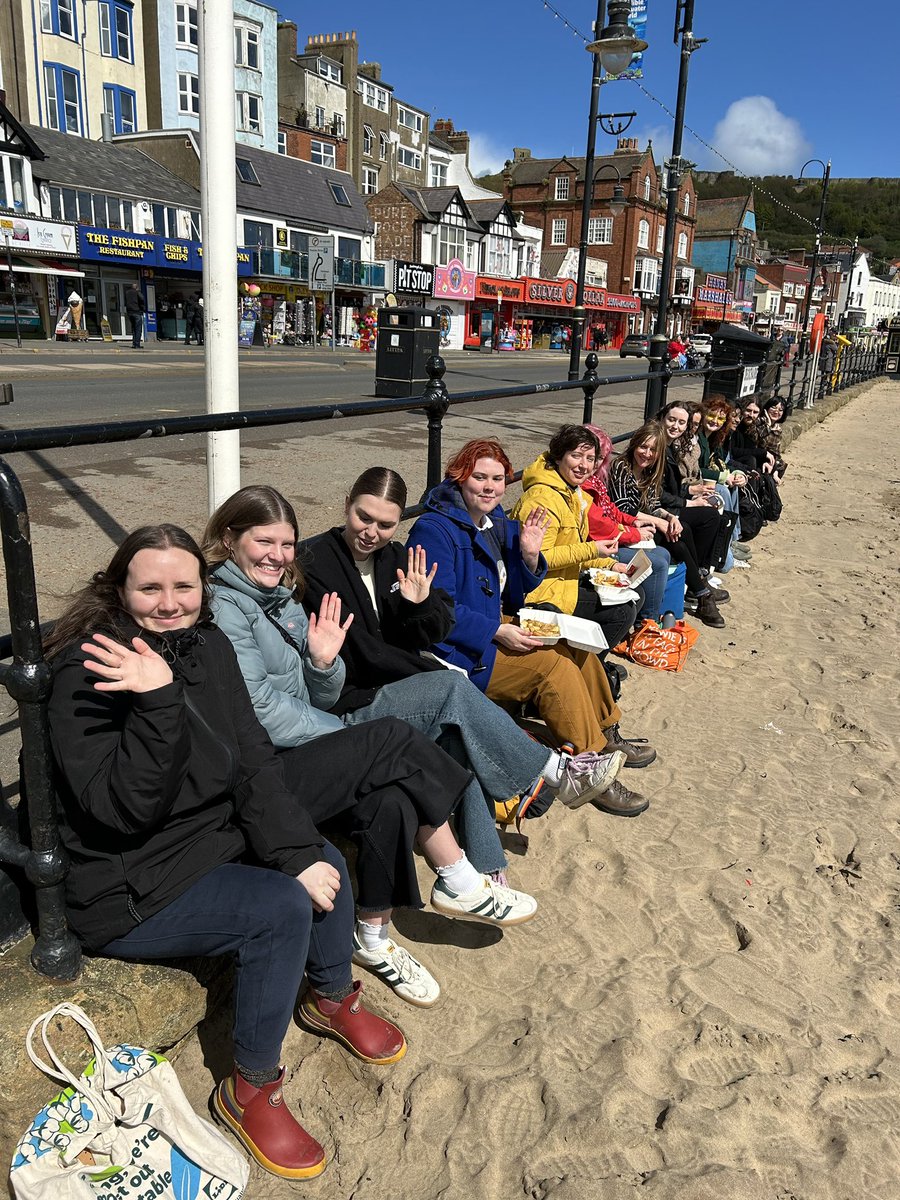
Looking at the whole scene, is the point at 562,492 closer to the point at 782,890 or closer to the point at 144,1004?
the point at 782,890

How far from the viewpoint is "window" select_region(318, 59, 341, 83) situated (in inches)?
2062

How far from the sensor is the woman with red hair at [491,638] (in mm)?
3371

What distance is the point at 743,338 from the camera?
457 inches

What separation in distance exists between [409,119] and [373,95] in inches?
164

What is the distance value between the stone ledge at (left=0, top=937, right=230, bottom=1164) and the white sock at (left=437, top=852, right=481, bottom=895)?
2.27 feet

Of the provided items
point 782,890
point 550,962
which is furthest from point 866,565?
point 550,962

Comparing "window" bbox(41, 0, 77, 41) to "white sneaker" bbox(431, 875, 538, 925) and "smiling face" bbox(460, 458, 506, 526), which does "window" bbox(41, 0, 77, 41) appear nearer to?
"smiling face" bbox(460, 458, 506, 526)

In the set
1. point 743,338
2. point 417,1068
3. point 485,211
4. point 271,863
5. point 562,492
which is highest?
point 485,211

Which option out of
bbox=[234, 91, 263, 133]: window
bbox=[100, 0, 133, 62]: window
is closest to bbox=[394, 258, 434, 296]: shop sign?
bbox=[234, 91, 263, 133]: window

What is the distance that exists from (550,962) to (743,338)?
10.7m

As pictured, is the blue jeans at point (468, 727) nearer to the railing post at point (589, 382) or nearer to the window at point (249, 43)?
the railing post at point (589, 382)

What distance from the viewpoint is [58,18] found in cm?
3678

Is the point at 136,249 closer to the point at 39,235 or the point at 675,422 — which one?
the point at 39,235

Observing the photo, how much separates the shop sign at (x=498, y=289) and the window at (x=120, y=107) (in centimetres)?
1838
